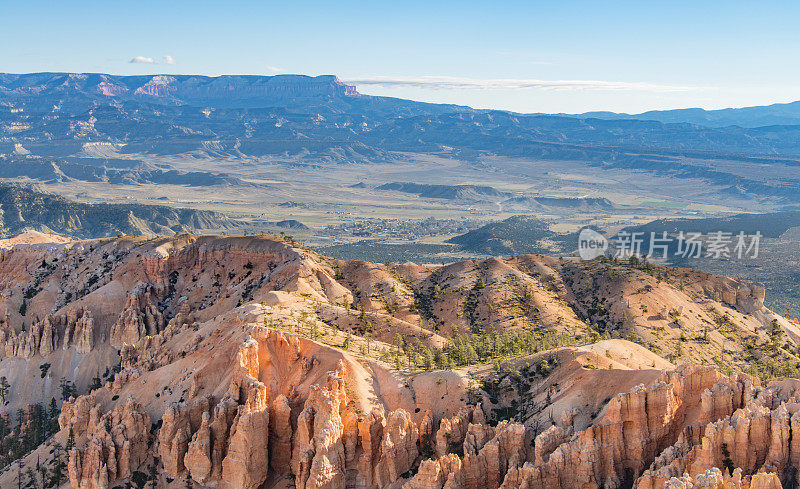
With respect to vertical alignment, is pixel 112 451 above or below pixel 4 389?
above

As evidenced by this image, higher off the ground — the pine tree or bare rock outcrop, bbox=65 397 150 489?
bare rock outcrop, bbox=65 397 150 489

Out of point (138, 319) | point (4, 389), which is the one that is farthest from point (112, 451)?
point (4, 389)

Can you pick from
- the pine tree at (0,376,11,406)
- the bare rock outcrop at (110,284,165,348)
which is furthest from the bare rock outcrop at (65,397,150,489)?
the pine tree at (0,376,11,406)

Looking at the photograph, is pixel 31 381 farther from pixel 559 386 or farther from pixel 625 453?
pixel 625 453

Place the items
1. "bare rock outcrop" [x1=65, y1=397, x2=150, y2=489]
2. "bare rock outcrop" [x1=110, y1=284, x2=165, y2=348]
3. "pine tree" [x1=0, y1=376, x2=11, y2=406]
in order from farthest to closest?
"bare rock outcrop" [x1=110, y1=284, x2=165, y2=348] → "pine tree" [x1=0, y1=376, x2=11, y2=406] → "bare rock outcrop" [x1=65, y1=397, x2=150, y2=489]

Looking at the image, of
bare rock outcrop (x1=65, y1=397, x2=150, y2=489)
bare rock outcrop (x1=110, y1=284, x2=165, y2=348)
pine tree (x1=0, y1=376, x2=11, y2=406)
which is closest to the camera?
bare rock outcrop (x1=65, y1=397, x2=150, y2=489)

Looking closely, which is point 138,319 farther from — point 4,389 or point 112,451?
point 112,451

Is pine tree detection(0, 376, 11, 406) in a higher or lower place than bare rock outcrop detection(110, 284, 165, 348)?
lower

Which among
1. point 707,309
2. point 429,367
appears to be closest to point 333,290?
point 429,367

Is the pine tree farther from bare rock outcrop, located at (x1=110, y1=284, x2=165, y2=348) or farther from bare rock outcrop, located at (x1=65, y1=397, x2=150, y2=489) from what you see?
bare rock outcrop, located at (x1=65, y1=397, x2=150, y2=489)

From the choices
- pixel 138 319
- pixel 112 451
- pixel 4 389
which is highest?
pixel 138 319

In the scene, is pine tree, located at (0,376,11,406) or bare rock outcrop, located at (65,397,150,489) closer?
bare rock outcrop, located at (65,397,150,489)
